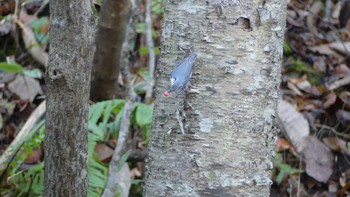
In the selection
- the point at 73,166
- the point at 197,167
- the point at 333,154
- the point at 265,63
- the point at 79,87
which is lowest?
the point at 333,154

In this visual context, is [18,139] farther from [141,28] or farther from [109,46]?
[141,28]

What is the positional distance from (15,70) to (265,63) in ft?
8.88

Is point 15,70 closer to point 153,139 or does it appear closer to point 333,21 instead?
point 153,139

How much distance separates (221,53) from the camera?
63.9 inches

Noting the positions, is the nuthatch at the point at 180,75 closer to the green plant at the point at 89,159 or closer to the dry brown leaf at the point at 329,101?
the green plant at the point at 89,159

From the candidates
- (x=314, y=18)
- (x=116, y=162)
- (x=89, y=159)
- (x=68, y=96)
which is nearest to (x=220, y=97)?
(x=68, y=96)

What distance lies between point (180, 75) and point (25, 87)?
3016mm

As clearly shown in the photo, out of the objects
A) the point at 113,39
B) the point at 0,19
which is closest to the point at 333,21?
the point at 113,39

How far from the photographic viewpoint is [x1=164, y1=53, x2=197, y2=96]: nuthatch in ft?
5.16

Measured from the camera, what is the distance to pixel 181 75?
1576 millimetres

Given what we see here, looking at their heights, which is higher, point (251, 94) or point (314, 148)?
point (251, 94)

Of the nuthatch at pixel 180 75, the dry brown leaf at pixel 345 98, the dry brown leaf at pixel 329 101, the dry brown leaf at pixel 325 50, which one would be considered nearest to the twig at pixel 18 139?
the nuthatch at pixel 180 75

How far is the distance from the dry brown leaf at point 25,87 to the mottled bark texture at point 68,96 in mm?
2095

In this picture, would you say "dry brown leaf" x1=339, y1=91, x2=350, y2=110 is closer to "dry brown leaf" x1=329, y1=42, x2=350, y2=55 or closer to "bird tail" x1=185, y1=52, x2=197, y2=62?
"dry brown leaf" x1=329, y1=42, x2=350, y2=55
